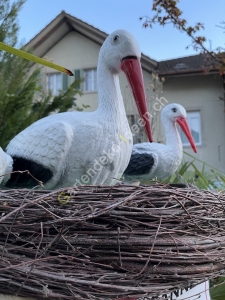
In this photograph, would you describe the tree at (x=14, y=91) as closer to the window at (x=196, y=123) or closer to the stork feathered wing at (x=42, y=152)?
the stork feathered wing at (x=42, y=152)

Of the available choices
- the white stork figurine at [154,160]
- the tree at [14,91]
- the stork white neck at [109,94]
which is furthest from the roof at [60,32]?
the stork white neck at [109,94]

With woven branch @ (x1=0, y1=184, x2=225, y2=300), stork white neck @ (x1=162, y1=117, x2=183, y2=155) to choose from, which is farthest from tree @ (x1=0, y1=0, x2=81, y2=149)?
woven branch @ (x1=0, y1=184, x2=225, y2=300)

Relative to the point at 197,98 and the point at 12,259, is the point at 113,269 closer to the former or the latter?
the point at 12,259

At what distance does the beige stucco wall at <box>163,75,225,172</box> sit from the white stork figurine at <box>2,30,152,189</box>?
685 centimetres

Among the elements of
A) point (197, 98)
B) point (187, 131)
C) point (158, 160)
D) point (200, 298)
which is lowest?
point (200, 298)

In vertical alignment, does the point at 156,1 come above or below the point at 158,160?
above

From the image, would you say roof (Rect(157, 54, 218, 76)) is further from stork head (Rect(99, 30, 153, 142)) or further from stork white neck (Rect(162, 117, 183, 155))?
stork head (Rect(99, 30, 153, 142))

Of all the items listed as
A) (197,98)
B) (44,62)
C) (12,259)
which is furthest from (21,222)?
(197,98)

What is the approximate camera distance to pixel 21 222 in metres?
0.67

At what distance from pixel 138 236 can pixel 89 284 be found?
4.8 inches

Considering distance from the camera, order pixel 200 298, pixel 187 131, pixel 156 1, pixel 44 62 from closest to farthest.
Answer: pixel 44 62 < pixel 200 298 < pixel 187 131 < pixel 156 1

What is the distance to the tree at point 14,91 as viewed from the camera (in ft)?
6.40

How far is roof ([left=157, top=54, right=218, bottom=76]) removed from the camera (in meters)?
7.44

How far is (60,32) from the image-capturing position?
9047mm
